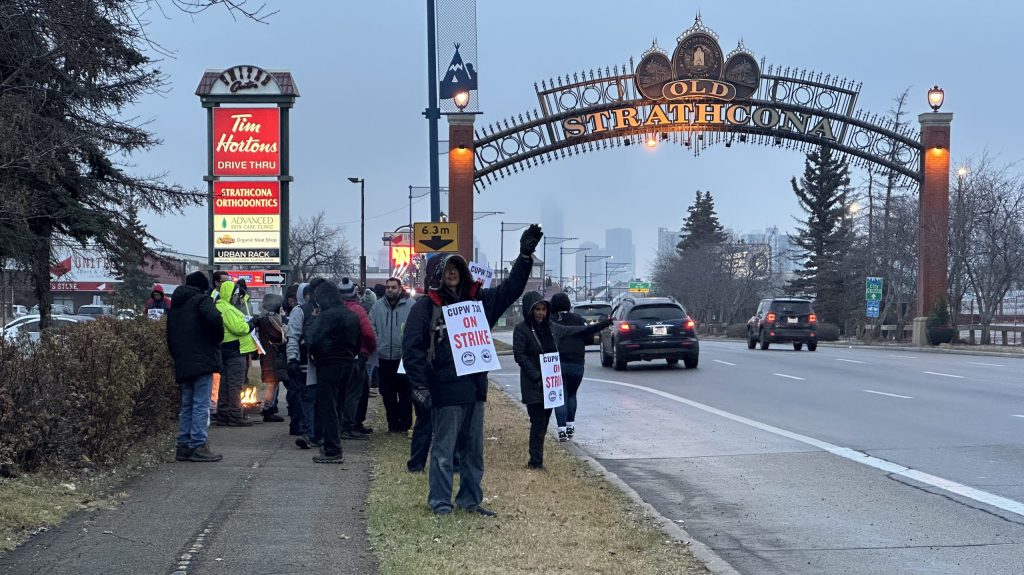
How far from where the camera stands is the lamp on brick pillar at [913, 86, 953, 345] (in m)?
40.2

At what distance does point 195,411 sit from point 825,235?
72.6 metres

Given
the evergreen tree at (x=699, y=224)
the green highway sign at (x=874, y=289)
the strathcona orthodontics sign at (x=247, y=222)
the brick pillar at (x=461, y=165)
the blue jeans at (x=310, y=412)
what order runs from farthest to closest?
the evergreen tree at (x=699, y=224) < the green highway sign at (x=874, y=289) < the brick pillar at (x=461, y=165) < the strathcona orthodontics sign at (x=247, y=222) < the blue jeans at (x=310, y=412)

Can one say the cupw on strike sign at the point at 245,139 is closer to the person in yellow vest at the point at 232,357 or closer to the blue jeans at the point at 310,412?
the person in yellow vest at the point at 232,357

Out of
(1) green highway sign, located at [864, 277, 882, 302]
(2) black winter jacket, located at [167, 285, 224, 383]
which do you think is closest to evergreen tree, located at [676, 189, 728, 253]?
(1) green highway sign, located at [864, 277, 882, 302]

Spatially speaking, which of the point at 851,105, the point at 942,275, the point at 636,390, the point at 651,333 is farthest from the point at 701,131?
the point at 636,390

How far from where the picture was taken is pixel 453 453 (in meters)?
8.20

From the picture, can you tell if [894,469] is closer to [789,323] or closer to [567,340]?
[567,340]

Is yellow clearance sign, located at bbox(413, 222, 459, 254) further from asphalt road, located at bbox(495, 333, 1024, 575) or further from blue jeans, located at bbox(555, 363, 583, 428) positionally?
blue jeans, located at bbox(555, 363, 583, 428)

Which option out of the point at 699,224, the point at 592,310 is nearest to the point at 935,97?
the point at 592,310

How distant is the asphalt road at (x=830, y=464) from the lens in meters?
7.71

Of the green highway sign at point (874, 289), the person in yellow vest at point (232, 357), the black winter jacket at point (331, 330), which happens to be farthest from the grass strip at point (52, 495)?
the green highway sign at point (874, 289)

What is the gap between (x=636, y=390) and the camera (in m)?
21.8

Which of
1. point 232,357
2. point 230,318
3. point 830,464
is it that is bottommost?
point 830,464

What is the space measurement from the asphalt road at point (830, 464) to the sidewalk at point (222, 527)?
2.59m
